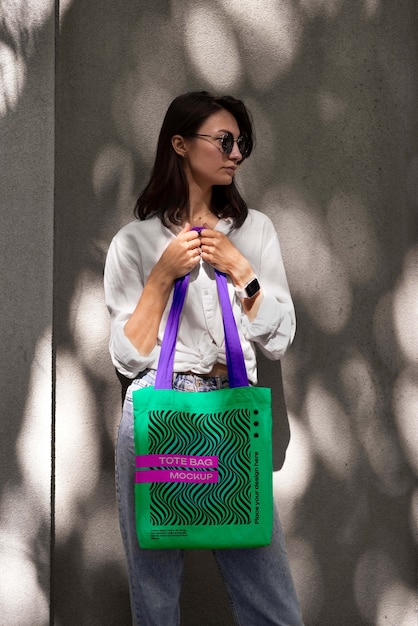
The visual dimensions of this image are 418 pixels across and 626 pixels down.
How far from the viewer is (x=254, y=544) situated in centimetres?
326

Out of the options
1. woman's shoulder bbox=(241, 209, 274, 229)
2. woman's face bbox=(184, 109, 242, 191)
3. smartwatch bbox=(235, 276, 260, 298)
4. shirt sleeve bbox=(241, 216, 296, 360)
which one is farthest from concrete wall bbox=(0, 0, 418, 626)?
smartwatch bbox=(235, 276, 260, 298)

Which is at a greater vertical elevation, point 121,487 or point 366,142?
point 366,142

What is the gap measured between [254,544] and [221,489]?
228mm

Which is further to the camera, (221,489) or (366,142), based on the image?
(366,142)

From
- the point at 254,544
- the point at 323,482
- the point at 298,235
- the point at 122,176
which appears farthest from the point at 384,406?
the point at 122,176

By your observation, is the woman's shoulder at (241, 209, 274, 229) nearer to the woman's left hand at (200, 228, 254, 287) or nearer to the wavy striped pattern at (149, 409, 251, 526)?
the woman's left hand at (200, 228, 254, 287)

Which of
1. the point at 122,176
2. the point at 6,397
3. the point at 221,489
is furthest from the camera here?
the point at 122,176

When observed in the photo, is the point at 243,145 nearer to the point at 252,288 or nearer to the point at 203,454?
the point at 252,288

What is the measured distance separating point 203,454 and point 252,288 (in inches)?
24.6

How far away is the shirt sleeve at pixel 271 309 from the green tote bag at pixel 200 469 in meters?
0.14

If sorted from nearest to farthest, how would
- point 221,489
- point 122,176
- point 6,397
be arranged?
point 221,489 → point 6,397 → point 122,176

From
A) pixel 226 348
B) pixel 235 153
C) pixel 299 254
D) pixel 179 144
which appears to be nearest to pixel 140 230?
pixel 179 144

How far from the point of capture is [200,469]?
3.24m

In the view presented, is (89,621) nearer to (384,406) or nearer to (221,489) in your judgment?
(221,489)
